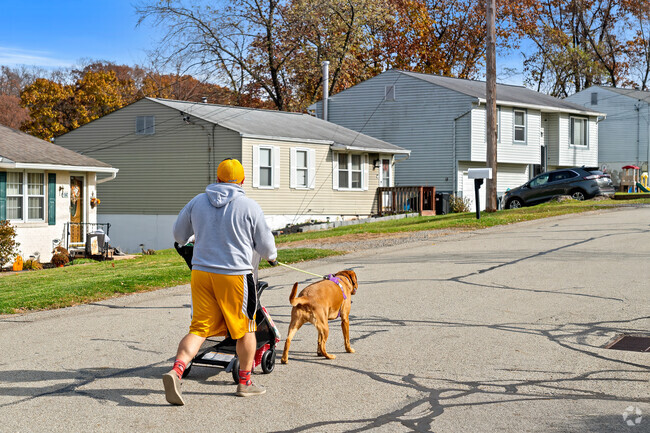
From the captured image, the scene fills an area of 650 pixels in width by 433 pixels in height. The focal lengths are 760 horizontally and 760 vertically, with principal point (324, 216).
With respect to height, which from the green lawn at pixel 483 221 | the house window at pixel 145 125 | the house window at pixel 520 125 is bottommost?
the green lawn at pixel 483 221

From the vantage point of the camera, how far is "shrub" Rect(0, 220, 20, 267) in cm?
2059

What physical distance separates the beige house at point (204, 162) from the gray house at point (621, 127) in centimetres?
2490

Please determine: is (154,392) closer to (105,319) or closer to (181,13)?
(105,319)

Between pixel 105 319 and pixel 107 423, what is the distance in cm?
458

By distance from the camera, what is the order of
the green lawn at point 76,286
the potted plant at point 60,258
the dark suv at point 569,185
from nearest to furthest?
the green lawn at point 76,286 < the potted plant at point 60,258 < the dark suv at point 569,185

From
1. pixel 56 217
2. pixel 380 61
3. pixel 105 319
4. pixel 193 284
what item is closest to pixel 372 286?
pixel 105 319

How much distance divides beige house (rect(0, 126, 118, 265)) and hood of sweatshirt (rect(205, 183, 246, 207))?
16.9 meters

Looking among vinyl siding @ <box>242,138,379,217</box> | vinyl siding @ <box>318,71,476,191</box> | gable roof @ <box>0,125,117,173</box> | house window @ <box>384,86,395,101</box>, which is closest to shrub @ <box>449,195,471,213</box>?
vinyl siding @ <box>318,71,476,191</box>

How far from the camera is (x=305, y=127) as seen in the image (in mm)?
32562

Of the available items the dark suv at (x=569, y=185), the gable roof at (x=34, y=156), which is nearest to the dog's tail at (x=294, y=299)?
the gable roof at (x=34, y=156)

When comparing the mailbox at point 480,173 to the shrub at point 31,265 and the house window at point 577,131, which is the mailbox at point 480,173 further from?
the house window at point 577,131

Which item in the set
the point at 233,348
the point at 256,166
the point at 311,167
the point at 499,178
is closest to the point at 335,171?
the point at 311,167

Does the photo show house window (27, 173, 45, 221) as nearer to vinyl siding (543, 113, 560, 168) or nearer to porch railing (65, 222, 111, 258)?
porch railing (65, 222, 111, 258)

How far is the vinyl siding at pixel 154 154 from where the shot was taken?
28688 millimetres
